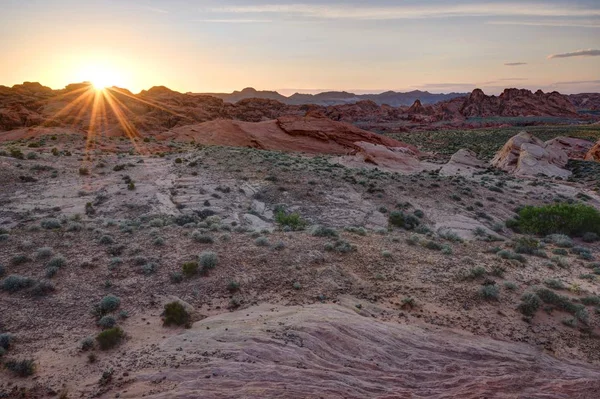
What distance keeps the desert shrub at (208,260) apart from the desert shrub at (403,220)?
11.2 metres

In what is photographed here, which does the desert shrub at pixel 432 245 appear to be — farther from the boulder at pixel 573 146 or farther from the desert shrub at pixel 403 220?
the boulder at pixel 573 146

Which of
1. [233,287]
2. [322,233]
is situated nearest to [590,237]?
[322,233]

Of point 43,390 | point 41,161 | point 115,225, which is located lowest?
point 43,390

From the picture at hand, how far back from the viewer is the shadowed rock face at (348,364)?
707 centimetres

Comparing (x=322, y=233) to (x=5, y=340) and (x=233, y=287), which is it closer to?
(x=233, y=287)

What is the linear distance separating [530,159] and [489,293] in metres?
32.9

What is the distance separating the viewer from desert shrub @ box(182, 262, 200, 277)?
463 inches

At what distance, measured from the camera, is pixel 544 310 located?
10.7 meters

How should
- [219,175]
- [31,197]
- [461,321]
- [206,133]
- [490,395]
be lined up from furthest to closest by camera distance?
[206,133] → [219,175] → [31,197] → [461,321] → [490,395]

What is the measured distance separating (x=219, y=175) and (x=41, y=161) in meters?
11.9

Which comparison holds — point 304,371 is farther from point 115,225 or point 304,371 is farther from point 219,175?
point 219,175

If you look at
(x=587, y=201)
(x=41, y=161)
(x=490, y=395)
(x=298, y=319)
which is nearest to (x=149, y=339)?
(x=298, y=319)

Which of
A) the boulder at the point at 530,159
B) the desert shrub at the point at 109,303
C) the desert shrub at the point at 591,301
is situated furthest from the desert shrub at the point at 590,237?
the desert shrub at the point at 109,303

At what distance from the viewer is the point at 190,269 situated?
38.8 feet
